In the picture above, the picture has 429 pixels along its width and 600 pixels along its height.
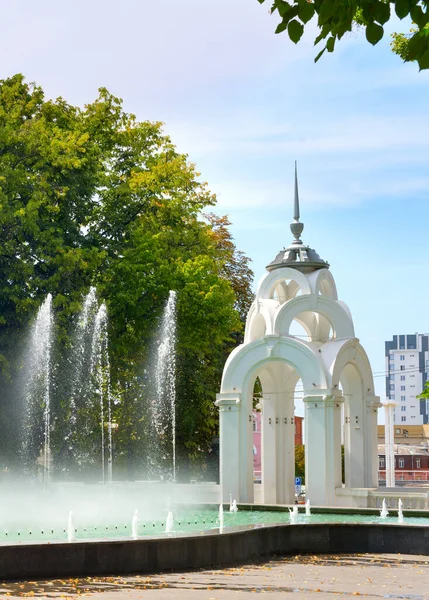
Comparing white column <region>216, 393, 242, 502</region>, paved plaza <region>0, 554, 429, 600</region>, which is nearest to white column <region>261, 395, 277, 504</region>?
white column <region>216, 393, 242, 502</region>

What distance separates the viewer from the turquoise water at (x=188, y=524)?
1677 cm

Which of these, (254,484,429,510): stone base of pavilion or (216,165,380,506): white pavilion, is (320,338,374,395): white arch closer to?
(216,165,380,506): white pavilion

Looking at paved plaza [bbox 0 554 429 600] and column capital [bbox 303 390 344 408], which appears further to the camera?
column capital [bbox 303 390 344 408]

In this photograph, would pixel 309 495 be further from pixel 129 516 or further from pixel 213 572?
pixel 213 572

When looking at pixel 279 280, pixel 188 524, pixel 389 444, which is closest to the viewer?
pixel 188 524

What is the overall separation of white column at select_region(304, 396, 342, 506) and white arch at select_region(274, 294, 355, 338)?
2091 millimetres

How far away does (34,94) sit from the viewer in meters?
37.0

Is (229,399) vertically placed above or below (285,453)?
above

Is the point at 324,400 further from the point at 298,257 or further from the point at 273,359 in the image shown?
the point at 298,257

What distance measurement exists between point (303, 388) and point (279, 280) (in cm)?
313

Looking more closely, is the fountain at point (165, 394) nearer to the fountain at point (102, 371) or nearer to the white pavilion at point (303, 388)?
the fountain at point (102, 371)

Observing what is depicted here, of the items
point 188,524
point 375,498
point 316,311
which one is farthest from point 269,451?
point 188,524

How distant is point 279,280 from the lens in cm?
2755

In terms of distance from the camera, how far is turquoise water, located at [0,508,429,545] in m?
16.8
